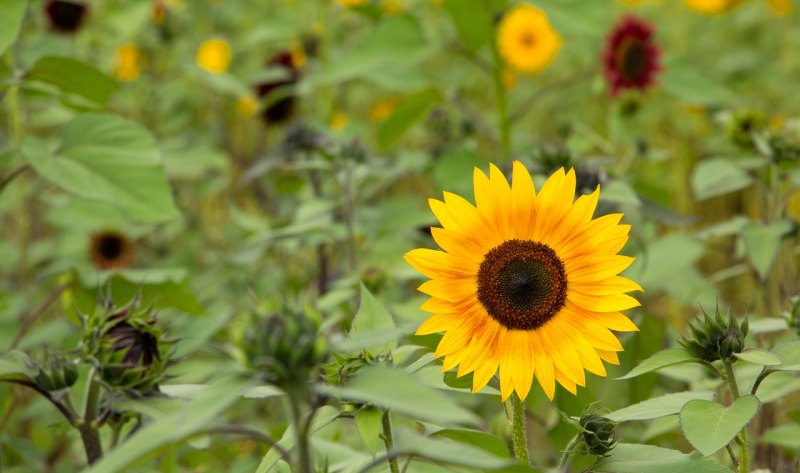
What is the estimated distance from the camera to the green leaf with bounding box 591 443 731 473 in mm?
596

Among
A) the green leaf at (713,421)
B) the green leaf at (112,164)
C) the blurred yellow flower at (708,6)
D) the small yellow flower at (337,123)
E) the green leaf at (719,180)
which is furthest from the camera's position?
the blurred yellow flower at (708,6)

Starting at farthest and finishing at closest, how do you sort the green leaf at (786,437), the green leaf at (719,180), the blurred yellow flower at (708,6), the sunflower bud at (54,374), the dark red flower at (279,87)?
the blurred yellow flower at (708,6) → the dark red flower at (279,87) → the green leaf at (719,180) → the green leaf at (786,437) → the sunflower bud at (54,374)

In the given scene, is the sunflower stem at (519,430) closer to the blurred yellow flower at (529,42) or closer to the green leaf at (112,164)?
the green leaf at (112,164)

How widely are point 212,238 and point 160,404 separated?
1571mm

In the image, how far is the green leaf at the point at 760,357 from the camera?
2.00 ft

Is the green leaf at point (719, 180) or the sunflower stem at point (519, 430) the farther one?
the green leaf at point (719, 180)

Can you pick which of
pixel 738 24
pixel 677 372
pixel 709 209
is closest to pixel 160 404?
pixel 677 372

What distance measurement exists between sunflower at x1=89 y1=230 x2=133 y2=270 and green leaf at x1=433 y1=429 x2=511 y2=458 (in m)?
1.03

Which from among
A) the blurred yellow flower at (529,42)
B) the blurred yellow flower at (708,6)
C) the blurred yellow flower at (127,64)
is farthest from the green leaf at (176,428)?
the blurred yellow flower at (708,6)

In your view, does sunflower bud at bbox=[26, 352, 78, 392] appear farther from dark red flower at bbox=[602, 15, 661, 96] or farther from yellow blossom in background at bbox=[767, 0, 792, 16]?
yellow blossom in background at bbox=[767, 0, 792, 16]

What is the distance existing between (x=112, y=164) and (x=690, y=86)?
33.9 inches

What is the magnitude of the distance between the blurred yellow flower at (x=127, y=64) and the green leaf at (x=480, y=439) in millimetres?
1732

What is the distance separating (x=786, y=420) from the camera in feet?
4.51

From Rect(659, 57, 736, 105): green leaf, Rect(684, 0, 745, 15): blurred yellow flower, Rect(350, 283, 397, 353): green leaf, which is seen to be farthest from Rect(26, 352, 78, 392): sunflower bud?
Rect(684, 0, 745, 15): blurred yellow flower
